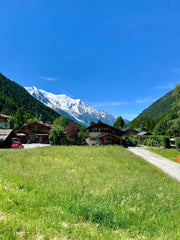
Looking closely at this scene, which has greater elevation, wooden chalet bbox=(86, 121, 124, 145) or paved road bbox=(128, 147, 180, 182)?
wooden chalet bbox=(86, 121, 124, 145)

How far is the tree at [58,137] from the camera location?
38094 millimetres

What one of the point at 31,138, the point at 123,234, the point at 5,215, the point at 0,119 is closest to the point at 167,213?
the point at 123,234

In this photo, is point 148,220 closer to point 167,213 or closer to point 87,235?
point 167,213

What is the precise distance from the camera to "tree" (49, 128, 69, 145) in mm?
38094

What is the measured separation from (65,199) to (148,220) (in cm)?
285

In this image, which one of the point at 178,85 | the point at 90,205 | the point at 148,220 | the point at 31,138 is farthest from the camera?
the point at 31,138

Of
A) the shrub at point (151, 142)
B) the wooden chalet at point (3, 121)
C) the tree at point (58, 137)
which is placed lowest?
the shrub at point (151, 142)

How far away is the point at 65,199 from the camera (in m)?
4.86

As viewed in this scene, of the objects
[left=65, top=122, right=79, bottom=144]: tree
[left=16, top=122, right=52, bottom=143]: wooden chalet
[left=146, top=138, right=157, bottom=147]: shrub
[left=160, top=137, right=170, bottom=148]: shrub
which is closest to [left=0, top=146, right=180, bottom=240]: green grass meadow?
[left=65, top=122, right=79, bottom=144]: tree

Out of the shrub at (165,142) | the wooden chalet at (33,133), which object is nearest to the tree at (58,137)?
the wooden chalet at (33,133)

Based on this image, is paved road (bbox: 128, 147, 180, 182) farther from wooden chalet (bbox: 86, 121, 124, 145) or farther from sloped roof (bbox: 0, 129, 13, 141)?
sloped roof (bbox: 0, 129, 13, 141)

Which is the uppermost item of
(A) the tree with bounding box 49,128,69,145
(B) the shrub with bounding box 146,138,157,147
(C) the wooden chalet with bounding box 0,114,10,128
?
(C) the wooden chalet with bounding box 0,114,10,128

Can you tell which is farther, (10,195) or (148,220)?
(10,195)

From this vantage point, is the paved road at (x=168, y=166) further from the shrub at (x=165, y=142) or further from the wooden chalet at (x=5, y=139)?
A: the wooden chalet at (x=5, y=139)
